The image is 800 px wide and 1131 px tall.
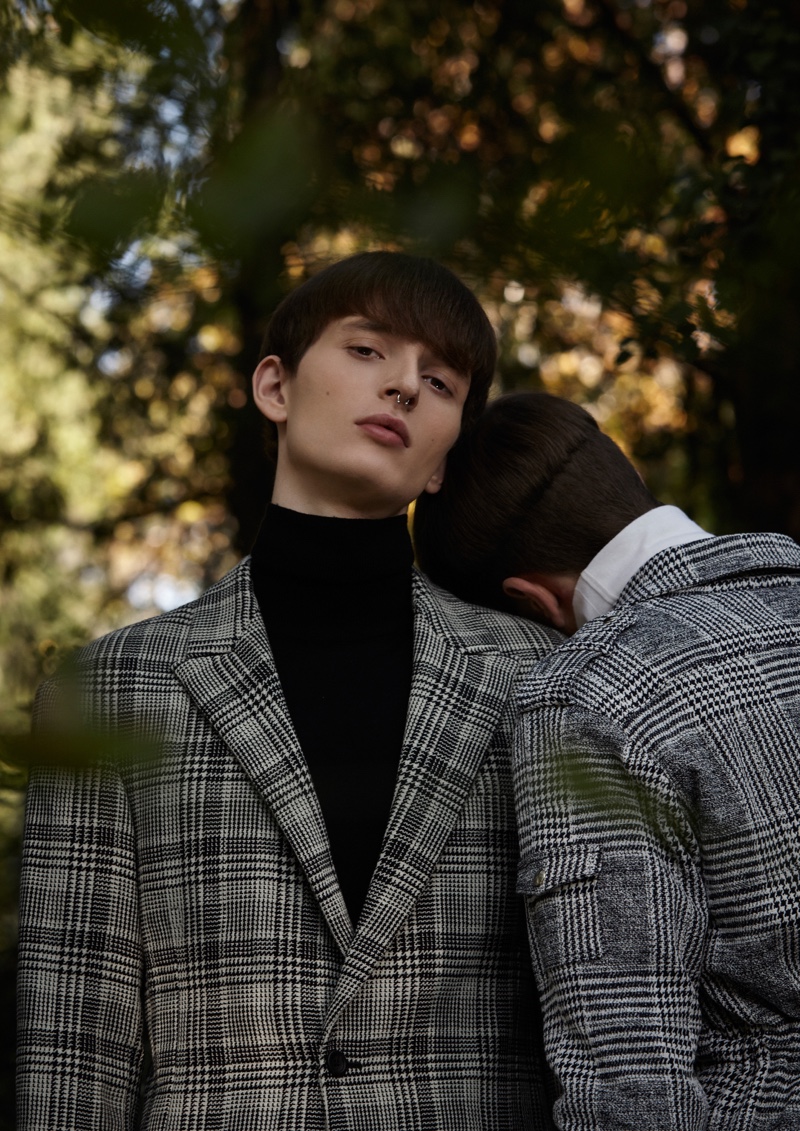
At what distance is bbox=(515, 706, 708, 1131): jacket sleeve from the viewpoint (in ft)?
3.97

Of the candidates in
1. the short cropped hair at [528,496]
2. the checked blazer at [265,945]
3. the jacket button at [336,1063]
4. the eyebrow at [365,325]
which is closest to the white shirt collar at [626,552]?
the short cropped hair at [528,496]

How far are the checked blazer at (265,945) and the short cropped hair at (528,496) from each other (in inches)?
10.2

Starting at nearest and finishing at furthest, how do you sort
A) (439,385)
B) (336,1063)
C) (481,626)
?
(336,1063)
(439,385)
(481,626)

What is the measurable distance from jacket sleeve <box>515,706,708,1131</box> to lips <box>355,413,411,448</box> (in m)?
0.60

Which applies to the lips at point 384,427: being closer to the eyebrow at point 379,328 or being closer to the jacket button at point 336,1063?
the eyebrow at point 379,328

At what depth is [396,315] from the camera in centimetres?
170

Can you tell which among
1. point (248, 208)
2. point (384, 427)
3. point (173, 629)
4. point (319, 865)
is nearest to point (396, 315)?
point (384, 427)

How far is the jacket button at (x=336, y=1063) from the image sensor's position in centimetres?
155

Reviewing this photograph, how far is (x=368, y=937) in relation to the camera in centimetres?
156

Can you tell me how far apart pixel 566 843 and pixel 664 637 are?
283 mm

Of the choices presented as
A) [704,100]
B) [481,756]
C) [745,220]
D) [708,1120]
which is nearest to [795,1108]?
[708,1120]

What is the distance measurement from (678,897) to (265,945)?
24.6 inches

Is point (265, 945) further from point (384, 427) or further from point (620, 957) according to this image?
point (384, 427)

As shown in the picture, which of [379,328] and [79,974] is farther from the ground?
[379,328]
